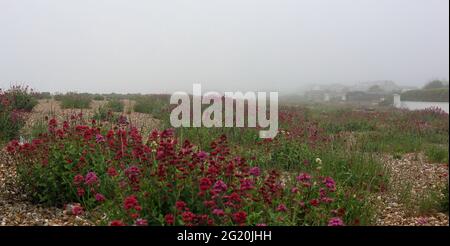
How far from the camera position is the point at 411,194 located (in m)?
5.27

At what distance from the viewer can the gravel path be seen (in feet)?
14.4

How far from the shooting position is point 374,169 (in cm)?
603

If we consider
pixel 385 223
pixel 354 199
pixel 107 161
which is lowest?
pixel 385 223

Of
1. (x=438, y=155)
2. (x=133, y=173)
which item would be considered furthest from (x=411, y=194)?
(x=133, y=173)

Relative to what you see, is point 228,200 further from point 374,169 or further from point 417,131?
point 417,131

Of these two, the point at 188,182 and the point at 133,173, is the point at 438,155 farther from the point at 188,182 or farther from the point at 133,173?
the point at 133,173

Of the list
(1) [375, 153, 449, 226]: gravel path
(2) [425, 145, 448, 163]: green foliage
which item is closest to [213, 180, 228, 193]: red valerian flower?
(1) [375, 153, 449, 226]: gravel path

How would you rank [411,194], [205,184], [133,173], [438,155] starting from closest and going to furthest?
1. [205,184]
2. [133,173]
3. [411,194]
4. [438,155]

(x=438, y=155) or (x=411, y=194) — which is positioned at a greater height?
(x=438, y=155)

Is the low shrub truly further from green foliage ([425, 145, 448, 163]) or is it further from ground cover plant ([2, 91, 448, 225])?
green foliage ([425, 145, 448, 163])
